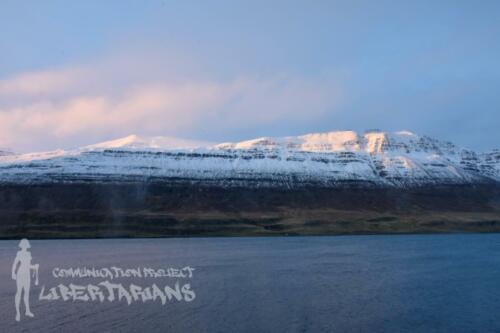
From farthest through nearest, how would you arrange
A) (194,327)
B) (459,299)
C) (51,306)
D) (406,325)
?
1. (459,299)
2. (51,306)
3. (406,325)
4. (194,327)

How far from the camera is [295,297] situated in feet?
199

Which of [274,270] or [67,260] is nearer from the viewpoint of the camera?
[274,270]

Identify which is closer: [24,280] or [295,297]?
[295,297]

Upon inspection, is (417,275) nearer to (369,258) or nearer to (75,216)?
(369,258)

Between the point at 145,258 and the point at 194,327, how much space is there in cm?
5547

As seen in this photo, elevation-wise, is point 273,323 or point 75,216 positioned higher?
point 75,216

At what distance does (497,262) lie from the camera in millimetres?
98312

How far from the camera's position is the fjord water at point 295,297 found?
4797 cm

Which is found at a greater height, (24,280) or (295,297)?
(24,280)

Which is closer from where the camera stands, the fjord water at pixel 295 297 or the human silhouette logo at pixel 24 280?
the human silhouette logo at pixel 24 280

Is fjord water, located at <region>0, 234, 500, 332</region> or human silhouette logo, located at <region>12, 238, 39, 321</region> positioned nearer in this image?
human silhouette logo, located at <region>12, 238, 39, 321</region>

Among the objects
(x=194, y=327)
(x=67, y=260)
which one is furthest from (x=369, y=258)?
(x=194, y=327)

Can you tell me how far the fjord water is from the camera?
157ft

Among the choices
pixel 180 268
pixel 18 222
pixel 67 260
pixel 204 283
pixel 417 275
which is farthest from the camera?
pixel 18 222
